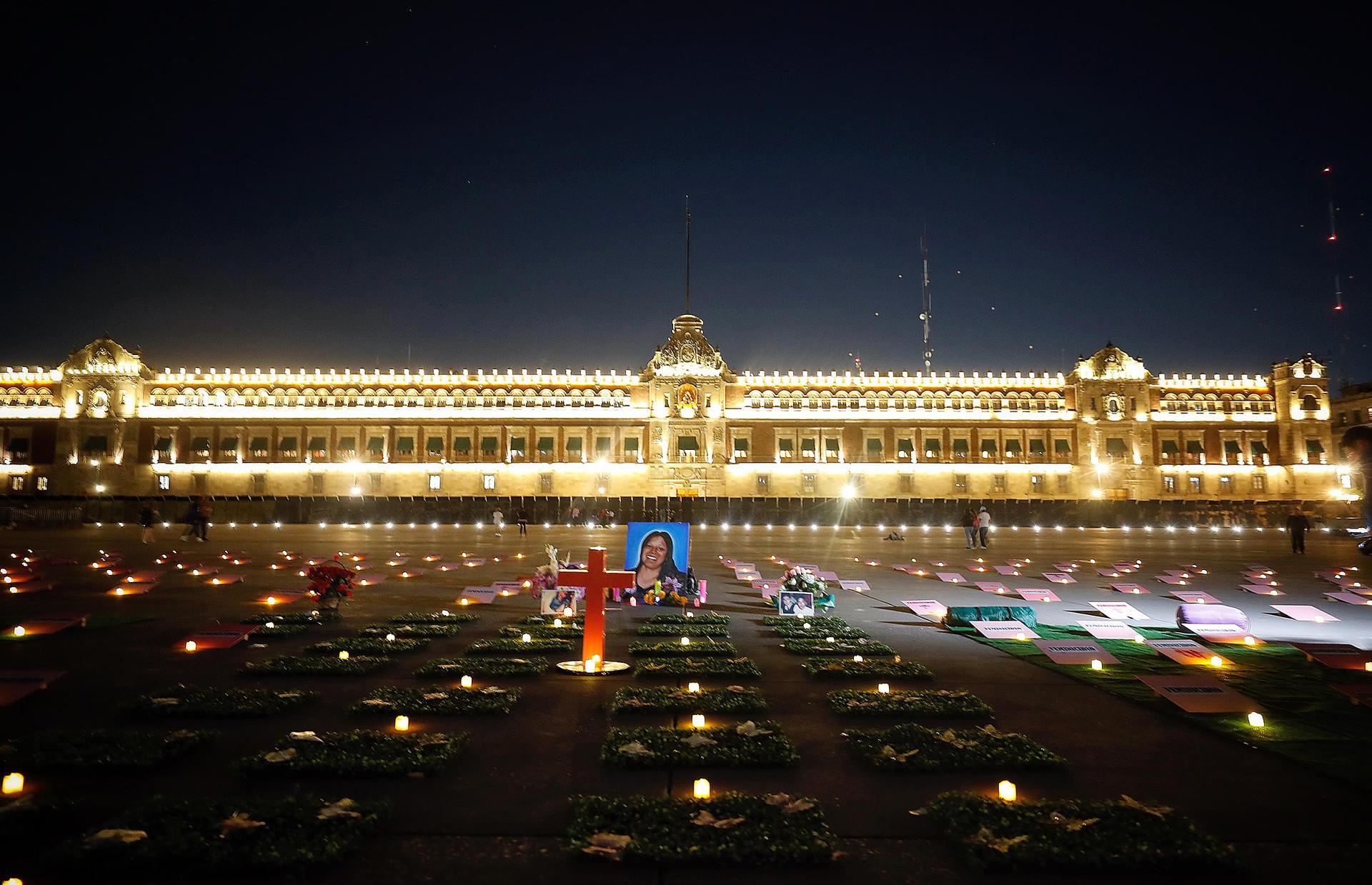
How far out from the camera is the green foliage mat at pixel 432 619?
33.8 feet

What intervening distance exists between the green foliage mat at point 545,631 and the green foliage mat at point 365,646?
108 centimetres

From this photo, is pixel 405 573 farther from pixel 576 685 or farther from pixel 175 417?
pixel 175 417

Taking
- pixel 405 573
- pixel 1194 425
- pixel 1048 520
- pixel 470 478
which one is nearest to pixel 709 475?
pixel 470 478

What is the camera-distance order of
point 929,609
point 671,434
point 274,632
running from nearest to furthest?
point 274,632
point 929,609
point 671,434

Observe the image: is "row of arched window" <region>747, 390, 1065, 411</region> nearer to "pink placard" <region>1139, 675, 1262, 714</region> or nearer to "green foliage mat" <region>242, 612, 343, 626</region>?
"green foliage mat" <region>242, 612, 343, 626</region>

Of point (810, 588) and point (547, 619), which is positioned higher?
point (810, 588)

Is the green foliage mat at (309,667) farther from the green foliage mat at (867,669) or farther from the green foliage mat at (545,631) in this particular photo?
the green foliage mat at (867,669)

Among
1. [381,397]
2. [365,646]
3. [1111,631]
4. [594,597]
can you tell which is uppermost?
[381,397]

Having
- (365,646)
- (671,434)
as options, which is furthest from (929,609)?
(671,434)

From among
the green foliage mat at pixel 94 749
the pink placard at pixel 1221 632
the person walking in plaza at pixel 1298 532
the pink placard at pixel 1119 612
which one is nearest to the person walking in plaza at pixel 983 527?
the person walking in plaza at pixel 1298 532

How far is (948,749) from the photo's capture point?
5.32 m

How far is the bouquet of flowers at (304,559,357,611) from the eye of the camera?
10.8 meters

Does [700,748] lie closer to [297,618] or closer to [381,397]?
[297,618]

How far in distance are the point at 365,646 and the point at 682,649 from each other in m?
3.54
